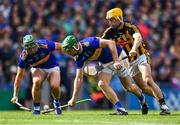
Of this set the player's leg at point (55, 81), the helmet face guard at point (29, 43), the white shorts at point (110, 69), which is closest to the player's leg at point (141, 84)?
the white shorts at point (110, 69)

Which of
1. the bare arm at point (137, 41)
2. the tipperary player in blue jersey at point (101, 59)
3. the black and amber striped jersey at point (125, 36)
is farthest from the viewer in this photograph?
the black and amber striped jersey at point (125, 36)

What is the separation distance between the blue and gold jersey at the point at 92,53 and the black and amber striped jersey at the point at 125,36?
393mm

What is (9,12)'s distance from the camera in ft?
84.9

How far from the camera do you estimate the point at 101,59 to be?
1677 cm

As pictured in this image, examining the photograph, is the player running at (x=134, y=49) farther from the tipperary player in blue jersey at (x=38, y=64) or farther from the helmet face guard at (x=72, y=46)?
the tipperary player in blue jersey at (x=38, y=64)

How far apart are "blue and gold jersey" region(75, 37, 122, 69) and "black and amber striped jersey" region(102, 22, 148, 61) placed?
0.39 m

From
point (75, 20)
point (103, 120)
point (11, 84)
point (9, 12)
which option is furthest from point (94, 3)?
point (103, 120)

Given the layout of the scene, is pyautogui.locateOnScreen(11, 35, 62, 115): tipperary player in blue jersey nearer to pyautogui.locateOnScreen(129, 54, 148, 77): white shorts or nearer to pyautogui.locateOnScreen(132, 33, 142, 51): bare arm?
pyautogui.locateOnScreen(129, 54, 148, 77): white shorts

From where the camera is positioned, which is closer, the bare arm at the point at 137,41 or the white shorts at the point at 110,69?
the bare arm at the point at 137,41

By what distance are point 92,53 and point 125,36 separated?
106cm

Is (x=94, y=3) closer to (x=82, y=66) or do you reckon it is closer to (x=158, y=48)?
(x=158, y=48)

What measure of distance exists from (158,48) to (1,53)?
19.1ft

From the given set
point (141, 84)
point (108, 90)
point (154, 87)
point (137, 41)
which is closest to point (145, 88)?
point (141, 84)

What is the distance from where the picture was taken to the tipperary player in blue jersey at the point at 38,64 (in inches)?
663
